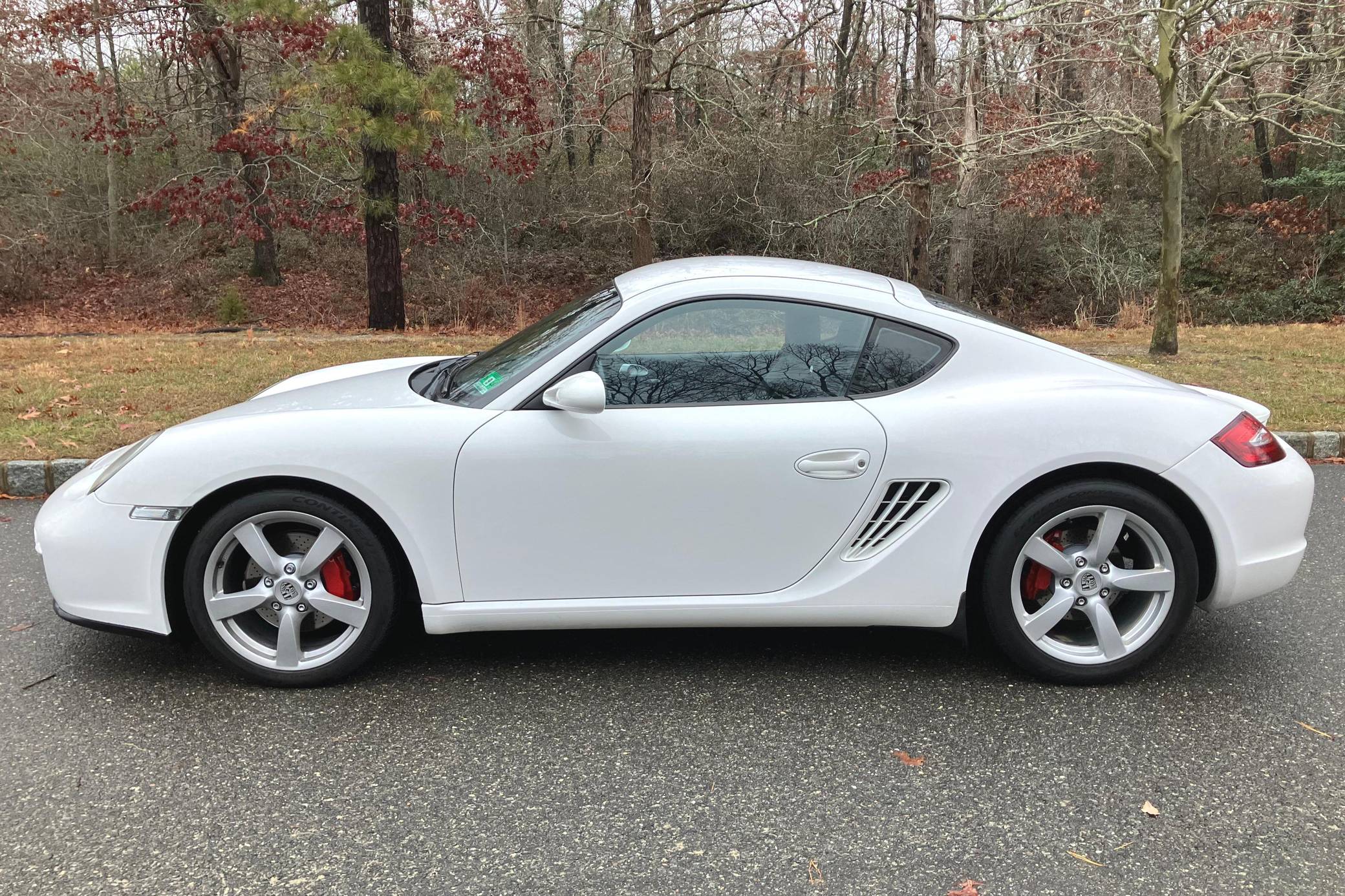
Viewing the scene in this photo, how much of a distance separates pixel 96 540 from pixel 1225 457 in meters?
3.74

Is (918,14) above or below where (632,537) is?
above

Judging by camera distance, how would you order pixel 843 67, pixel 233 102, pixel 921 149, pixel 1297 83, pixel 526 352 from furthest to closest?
pixel 843 67, pixel 233 102, pixel 921 149, pixel 1297 83, pixel 526 352

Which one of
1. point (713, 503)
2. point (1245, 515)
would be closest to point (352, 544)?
point (713, 503)

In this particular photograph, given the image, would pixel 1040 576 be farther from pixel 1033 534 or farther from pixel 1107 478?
pixel 1107 478

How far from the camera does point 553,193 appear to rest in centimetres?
2166

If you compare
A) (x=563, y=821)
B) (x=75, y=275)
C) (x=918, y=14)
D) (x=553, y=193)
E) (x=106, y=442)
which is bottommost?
(x=563, y=821)

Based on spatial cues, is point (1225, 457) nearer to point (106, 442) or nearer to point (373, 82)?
point (106, 442)

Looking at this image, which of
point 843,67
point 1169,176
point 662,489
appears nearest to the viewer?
point 662,489

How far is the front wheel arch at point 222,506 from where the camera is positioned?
319 centimetres

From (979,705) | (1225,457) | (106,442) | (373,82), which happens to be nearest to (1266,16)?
(373,82)

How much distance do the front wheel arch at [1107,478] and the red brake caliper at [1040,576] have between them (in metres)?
0.17

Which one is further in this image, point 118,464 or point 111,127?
point 111,127

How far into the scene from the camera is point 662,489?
123 inches

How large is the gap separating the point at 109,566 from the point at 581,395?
1.66 m
